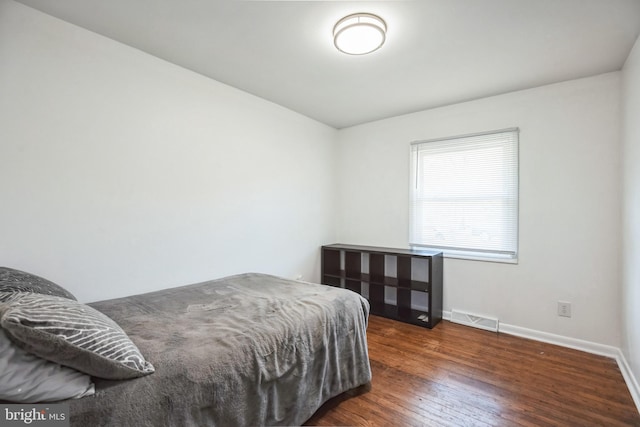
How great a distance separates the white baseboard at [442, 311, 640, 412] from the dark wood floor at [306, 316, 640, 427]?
5 centimetres

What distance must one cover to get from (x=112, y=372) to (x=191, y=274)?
5.14 ft

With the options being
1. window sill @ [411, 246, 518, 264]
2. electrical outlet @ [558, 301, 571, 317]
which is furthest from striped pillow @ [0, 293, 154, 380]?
electrical outlet @ [558, 301, 571, 317]

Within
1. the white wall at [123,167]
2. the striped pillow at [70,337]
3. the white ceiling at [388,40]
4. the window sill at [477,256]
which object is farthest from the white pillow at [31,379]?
the window sill at [477,256]

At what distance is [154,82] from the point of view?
7.59 ft

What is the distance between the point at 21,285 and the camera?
52.5 inches

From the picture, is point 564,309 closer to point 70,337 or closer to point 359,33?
point 359,33

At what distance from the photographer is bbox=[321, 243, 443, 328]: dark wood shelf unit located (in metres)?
3.14

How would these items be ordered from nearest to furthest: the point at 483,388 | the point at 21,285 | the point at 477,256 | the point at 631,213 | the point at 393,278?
the point at 21,285, the point at 483,388, the point at 631,213, the point at 477,256, the point at 393,278

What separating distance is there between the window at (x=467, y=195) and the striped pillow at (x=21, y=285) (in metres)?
3.23

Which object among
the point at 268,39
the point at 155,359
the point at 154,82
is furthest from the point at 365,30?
the point at 155,359

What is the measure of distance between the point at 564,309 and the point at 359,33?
9.55ft

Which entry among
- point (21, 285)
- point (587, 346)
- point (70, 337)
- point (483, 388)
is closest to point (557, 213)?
point (587, 346)

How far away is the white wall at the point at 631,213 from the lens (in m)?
→ 1.96

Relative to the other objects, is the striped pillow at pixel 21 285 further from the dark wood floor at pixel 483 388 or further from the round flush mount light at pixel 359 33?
the round flush mount light at pixel 359 33
